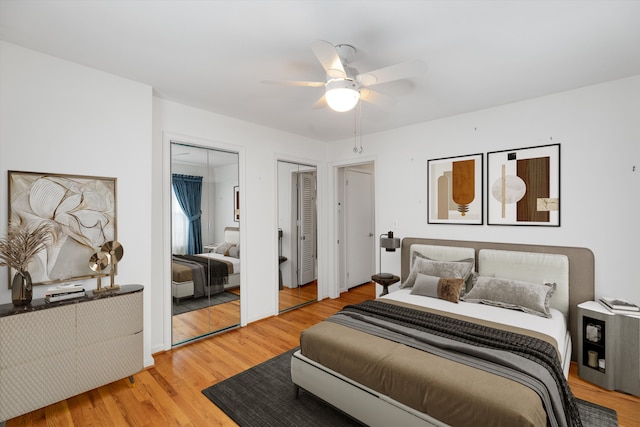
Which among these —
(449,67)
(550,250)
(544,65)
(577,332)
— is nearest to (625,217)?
(550,250)

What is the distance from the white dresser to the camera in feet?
6.55

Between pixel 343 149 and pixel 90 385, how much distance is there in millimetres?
4289

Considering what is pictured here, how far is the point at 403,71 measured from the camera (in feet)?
6.42

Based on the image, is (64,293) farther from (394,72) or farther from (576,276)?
(576,276)

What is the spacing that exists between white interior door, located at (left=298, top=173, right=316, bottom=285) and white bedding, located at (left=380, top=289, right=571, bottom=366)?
75.1 inches

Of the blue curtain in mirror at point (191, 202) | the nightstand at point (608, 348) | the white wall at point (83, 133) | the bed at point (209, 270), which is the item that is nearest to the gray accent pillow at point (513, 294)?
the nightstand at point (608, 348)

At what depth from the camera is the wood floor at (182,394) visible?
2164 mm

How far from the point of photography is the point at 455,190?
3.83 m

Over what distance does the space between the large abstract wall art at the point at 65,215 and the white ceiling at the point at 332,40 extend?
1030 mm

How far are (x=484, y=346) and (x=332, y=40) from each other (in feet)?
7.99

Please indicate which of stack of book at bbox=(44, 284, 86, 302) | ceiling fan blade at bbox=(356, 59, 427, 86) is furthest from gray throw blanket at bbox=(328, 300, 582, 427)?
stack of book at bbox=(44, 284, 86, 302)

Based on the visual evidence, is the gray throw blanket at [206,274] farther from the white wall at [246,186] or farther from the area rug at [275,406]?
the area rug at [275,406]

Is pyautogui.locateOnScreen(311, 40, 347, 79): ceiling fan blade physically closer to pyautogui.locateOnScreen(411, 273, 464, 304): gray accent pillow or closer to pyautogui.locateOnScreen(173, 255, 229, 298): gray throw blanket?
pyautogui.locateOnScreen(411, 273, 464, 304): gray accent pillow

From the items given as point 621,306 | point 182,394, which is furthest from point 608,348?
point 182,394
